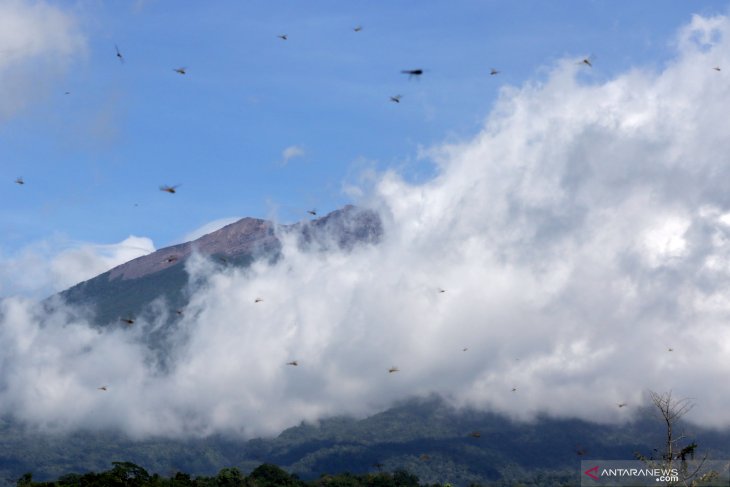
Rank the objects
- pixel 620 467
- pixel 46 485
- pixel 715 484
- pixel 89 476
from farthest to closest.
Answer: pixel 89 476 < pixel 46 485 < pixel 620 467 < pixel 715 484

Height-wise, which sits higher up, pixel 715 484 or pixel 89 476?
pixel 89 476

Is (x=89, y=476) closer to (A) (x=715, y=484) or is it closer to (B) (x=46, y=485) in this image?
(B) (x=46, y=485)

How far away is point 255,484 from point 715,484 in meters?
164

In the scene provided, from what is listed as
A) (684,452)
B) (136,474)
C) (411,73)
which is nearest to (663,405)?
(684,452)

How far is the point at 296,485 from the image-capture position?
196 m

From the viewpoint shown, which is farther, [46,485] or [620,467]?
[46,485]

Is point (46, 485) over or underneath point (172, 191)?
underneath

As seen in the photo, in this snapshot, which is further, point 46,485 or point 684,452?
point 46,485

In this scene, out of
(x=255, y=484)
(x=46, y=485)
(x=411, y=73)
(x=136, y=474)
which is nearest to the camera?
A: (x=411, y=73)

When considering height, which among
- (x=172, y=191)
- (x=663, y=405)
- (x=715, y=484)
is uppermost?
(x=172, y=191)

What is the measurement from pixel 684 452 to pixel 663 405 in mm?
3615

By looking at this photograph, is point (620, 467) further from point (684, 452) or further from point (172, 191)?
point (172, 191)

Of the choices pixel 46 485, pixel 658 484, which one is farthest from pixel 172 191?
pixel 46 485

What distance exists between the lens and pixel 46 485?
108 m
